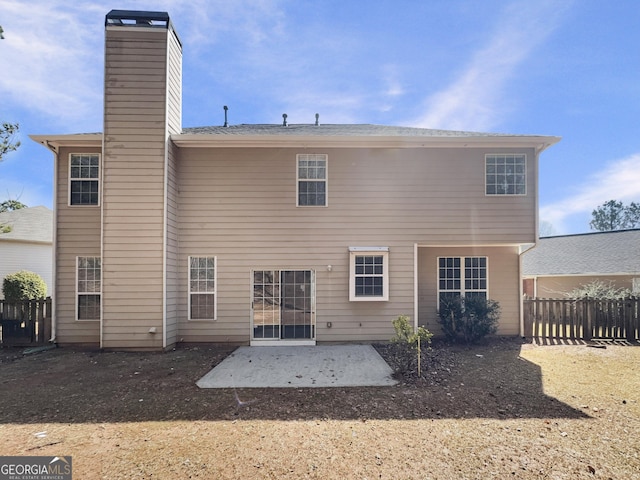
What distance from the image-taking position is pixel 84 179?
26.3 ft

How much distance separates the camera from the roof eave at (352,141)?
7773 mm

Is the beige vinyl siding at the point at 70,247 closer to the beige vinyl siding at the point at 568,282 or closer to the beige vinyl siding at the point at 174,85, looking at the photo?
the beige vinyl siding at the point at 174,85

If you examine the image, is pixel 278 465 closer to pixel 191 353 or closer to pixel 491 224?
pixel 191 353

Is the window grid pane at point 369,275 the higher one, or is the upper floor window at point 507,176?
the upper floor window at point 507,176

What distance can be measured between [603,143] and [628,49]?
15.5m

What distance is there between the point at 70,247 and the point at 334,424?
819 cm

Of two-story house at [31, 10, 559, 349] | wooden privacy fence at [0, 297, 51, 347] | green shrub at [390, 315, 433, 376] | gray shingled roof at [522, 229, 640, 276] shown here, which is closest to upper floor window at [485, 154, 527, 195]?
two-story house at [31, 10, 559, 349]

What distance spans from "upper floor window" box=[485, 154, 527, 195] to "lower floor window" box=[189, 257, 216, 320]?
25.9 ft

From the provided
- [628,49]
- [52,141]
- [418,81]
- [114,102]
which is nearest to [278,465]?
[114,102]

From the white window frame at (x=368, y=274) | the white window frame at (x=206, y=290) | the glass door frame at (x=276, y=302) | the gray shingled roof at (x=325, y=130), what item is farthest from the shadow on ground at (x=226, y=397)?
the gray shingled roof at (x=325, y=130)

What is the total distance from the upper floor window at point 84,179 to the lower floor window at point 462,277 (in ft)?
32.1

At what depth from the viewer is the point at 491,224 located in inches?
324

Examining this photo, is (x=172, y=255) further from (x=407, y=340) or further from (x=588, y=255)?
(x=588, y=255)

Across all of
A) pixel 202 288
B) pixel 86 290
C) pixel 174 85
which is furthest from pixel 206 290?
pixel 174 85
